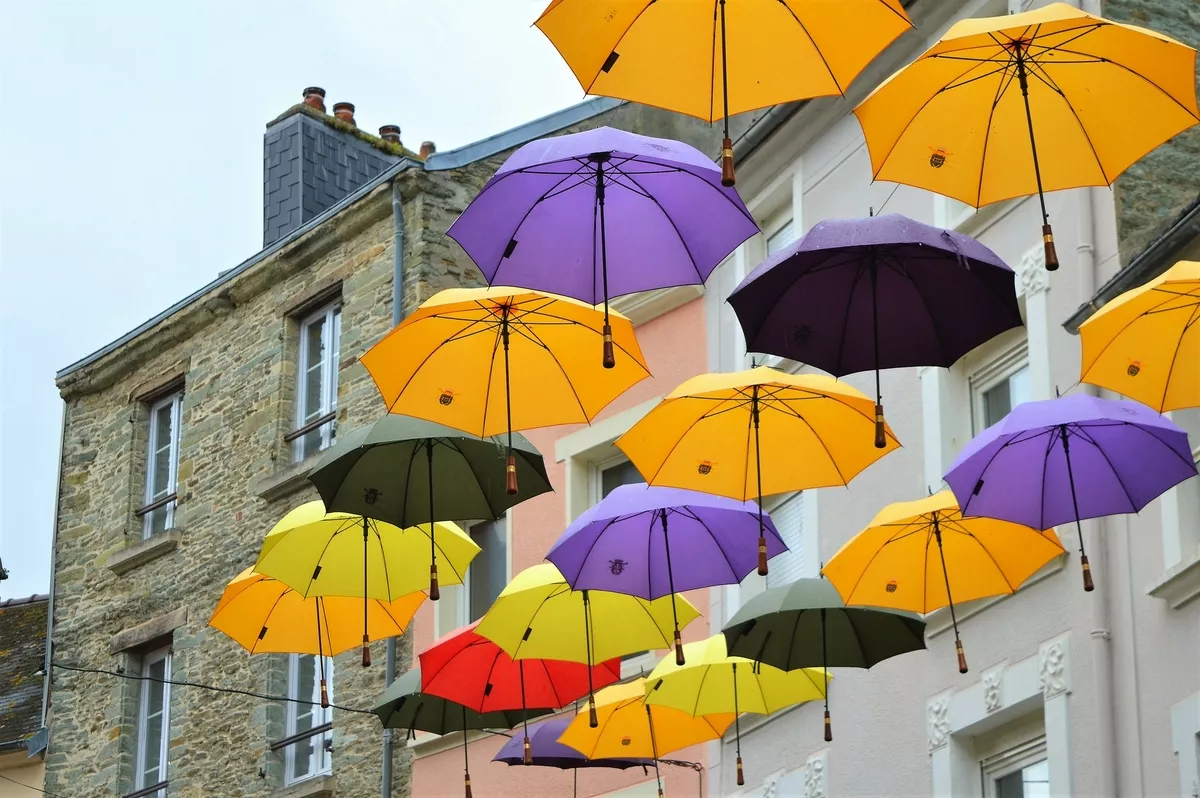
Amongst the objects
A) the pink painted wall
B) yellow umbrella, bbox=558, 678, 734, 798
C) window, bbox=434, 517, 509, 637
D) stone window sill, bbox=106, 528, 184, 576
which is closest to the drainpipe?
the pink painted wall

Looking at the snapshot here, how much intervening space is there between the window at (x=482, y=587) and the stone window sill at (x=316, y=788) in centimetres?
186

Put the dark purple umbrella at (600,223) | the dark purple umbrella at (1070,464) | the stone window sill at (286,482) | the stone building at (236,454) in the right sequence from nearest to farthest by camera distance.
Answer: the dark purple umbrella at (600,223)
the dark purple umbrella at (1070,464)
the stone building at (236,454)
the stone window sill at (286,482)

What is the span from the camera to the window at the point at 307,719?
2125 centimetres

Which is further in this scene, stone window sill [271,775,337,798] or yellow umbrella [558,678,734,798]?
stone window sill [271,775,337,798]

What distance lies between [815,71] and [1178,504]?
4144mm

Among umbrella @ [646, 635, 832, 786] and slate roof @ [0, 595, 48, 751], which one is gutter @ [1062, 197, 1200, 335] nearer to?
umbrella @ [646, 635, 832, 786]

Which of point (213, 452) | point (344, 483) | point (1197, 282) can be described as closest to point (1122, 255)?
point (1197, 282)

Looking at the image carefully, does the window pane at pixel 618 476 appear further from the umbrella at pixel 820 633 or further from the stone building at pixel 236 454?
the umbrella at pixel 820 633

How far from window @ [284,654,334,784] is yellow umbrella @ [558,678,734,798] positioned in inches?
236

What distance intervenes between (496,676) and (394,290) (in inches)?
272

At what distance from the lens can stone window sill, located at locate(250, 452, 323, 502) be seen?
72.2ft

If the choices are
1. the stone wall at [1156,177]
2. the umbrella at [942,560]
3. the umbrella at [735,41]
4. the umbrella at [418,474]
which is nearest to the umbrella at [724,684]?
the umbrella at [942,560]

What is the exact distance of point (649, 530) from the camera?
14.2 meters

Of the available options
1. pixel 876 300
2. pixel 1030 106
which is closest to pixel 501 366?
pixel 876 300
